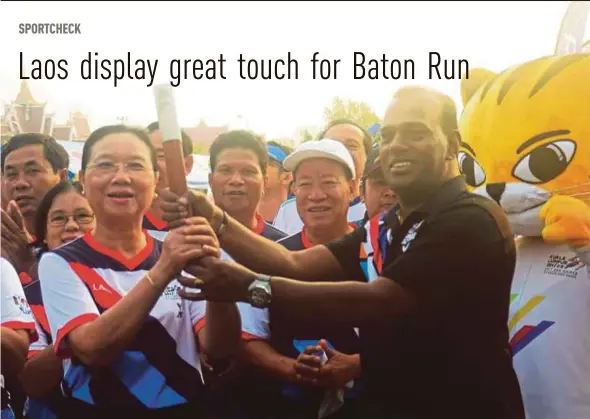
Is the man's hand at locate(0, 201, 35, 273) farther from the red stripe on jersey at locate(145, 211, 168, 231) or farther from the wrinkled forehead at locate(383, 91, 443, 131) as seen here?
the wrinkled forehead at locate(383, 91, 443, 131)

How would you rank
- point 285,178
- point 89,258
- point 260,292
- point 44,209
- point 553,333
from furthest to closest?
1. point 285,178
2. point 44,209
3. point 553,333
4. point 89,258
5. point 260,292

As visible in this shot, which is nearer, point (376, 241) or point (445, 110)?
point (445, 110)

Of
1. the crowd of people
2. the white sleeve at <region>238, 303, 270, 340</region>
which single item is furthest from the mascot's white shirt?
the white sleeve at <region>238, 303, 270, 340</region>

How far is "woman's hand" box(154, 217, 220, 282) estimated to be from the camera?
1.66 meters

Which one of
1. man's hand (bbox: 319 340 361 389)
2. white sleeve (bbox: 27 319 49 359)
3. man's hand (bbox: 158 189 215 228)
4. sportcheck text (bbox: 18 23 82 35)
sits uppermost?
sportcheck text (bbox: 18 23 82 35)

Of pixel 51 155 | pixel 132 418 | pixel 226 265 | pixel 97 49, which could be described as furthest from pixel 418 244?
pixel 51 155

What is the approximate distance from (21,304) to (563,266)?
1565mm

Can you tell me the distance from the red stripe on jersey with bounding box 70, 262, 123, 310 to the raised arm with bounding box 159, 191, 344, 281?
0.28 metres

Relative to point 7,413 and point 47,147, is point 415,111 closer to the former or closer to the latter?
point 47,147

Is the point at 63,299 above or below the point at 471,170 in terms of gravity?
below

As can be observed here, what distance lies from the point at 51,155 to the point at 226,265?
3.25ft

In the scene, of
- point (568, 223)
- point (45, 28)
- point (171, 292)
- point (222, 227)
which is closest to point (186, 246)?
point (222, 227)

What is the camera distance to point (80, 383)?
6.04 feet

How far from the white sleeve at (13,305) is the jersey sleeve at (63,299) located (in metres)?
0.14
